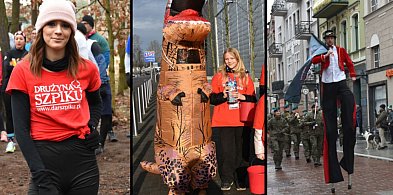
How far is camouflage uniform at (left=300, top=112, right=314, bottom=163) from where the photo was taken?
5840 mm

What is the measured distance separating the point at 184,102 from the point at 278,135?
419 centimetres

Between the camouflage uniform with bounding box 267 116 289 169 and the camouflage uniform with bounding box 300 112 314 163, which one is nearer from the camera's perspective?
the camouflage uniform with bounding box 300 112 314 163

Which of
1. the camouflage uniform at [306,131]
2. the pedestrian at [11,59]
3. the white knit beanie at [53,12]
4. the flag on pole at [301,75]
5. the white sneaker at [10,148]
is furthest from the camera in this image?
the white sneaker at [10,148]

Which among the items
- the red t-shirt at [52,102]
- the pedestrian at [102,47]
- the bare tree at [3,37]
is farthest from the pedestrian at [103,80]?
the bare tree at [3,37]

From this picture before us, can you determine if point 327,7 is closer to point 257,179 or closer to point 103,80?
point 257,179

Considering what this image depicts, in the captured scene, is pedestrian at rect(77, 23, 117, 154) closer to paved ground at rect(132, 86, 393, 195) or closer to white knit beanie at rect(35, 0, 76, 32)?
paved ground at rect(132, 86, 393, 195)

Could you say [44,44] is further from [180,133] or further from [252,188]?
[252,188]

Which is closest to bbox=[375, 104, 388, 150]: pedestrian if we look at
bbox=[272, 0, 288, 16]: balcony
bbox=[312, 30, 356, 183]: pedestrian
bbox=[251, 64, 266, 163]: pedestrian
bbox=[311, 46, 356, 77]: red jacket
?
bbox=[312, 30, 356, 183]: pedestrian

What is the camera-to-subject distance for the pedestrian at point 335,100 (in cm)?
466

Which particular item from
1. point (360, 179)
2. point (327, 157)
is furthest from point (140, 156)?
point (360, 179)

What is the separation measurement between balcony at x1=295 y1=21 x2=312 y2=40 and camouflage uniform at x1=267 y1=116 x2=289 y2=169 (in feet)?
4.35

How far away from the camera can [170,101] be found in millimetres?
3346

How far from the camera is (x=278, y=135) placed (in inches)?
287

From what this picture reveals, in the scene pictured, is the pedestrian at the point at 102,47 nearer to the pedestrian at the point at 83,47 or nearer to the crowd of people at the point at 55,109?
the pedestrian at the point at 83,47
